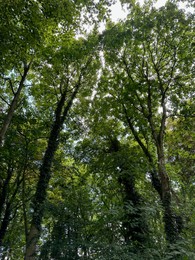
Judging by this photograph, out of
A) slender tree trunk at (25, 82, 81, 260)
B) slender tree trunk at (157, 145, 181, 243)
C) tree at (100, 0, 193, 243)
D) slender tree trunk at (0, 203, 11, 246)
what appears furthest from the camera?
slender tree trunk at (0, 203, 11, 246)

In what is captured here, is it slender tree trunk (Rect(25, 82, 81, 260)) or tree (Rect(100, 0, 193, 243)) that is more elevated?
tree (Rect(100, 0, 193, 243))

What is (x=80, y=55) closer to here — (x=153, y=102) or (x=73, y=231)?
(x=153, y=102)

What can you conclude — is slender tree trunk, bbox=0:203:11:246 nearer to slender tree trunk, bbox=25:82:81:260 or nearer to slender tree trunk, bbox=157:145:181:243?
slender tree trunk, bbox=25:82:81:260

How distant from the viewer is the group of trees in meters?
6.05

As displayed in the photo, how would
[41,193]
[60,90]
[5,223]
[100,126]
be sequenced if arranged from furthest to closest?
[5,223] < [100,126] < [60,90] < [41,193]

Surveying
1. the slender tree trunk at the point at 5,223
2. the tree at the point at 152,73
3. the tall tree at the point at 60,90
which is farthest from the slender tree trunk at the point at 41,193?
the slender tree trunk at the point at 5,223

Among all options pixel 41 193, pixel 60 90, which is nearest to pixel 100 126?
pixel 60 90

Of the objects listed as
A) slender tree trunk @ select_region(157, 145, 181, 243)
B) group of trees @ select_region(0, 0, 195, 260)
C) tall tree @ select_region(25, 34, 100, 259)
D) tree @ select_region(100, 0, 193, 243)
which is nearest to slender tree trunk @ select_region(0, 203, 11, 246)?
group of trees @ select_region(0, 0, 195, 260)

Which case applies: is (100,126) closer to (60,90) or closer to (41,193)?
(60,90)

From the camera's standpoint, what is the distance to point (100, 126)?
11.6 metres

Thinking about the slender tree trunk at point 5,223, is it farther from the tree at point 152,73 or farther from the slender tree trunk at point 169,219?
the slender tree trunk at point 169,219

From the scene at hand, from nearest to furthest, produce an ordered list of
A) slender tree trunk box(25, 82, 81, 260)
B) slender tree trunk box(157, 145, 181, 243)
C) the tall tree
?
slender tree trunk box(157, 145, 181, 243) < slender tree trunk box(25, 82, 81, 260) < the tall tree

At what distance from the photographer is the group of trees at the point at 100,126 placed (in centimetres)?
605

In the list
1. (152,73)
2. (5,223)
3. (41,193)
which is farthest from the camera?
(5,223)
